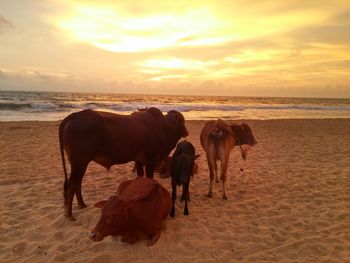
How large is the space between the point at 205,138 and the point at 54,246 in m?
3.79

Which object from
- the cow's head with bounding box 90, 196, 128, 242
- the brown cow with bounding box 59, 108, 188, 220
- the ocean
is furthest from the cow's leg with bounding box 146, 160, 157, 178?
the ocean

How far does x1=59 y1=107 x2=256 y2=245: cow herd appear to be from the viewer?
4016mm

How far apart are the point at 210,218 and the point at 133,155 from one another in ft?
5.50

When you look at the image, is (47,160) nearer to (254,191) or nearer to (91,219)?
(91,219)

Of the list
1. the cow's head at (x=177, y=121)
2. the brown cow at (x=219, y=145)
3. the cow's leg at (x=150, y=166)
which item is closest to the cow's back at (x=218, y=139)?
the brown cow at (x=219, y=145)

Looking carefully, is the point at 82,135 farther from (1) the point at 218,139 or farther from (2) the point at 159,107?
(2) the point at 159,107

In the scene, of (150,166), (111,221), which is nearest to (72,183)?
(111,221)

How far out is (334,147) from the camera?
12.2 meters

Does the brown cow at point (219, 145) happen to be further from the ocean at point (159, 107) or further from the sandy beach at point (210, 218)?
the ocean at point (159, 107)

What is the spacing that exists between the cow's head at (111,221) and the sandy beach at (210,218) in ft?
0.83

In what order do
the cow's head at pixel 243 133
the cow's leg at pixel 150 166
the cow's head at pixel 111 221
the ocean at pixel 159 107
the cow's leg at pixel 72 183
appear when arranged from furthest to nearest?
1. the ocean at pixel 159 107
2. the cow's head at pixel 243 133
3. the cow's leg at pixel 150 166
4. the cow's leg at pixel 72 183
5. the cow's head at pixel 111 221

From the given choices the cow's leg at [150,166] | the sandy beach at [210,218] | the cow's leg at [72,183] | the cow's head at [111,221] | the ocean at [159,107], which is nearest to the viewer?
the cow's head at [111,221]

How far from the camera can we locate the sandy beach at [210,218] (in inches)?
155

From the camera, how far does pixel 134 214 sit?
3979 mm
